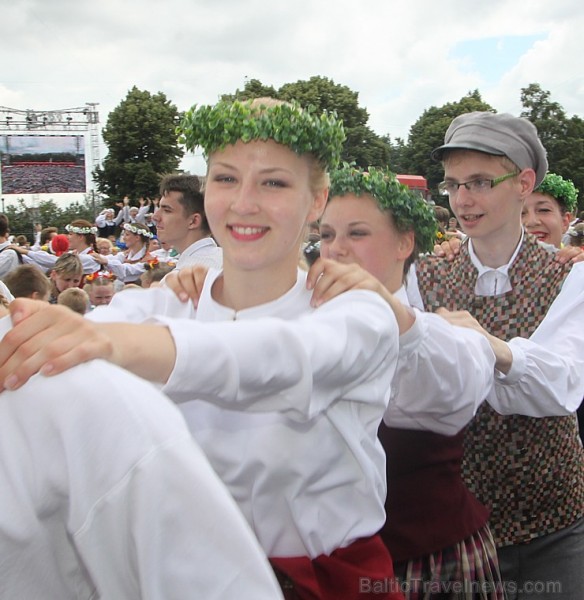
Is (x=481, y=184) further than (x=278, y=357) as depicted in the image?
Yes

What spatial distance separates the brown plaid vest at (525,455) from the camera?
2764mm

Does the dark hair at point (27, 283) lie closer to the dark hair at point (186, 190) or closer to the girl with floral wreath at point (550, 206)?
the dark hair at point (186, 190)

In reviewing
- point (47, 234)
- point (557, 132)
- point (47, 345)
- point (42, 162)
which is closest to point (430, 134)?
point (557, 132)

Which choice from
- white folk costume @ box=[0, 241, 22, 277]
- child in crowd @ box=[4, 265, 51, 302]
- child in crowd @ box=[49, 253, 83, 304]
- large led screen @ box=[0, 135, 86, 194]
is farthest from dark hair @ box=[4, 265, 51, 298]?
large led screen @ box=[0, 135, 86, 194]

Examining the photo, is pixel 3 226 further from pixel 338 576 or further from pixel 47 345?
pixel 47 345

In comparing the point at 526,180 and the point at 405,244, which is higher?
the point at 526,180

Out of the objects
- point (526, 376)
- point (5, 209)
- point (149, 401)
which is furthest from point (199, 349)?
point (5, 209)

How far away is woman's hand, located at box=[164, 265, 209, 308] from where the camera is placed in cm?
208

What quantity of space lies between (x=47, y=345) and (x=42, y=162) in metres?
57.2

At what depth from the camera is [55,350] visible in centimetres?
103

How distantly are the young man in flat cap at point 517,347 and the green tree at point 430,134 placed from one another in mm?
48139

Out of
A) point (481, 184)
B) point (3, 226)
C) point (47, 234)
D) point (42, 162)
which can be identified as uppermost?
point (42, 162)

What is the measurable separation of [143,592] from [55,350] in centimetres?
36

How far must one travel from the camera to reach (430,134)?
176 feet
